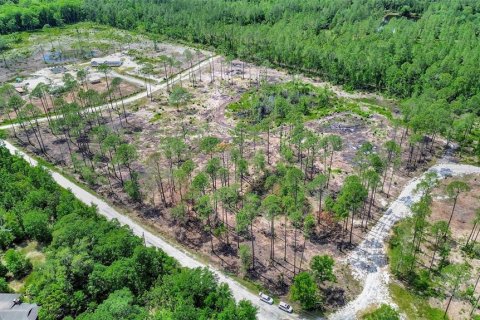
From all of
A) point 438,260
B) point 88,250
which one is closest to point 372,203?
point 438,260

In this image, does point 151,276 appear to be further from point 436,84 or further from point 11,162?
point 436,84

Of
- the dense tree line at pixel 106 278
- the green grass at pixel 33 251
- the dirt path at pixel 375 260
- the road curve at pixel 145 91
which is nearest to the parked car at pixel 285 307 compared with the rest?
the dirt path at pixel 375 260

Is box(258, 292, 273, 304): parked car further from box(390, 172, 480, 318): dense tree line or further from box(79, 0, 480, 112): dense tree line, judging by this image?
box(79, 0, 480, 112): dense tree line

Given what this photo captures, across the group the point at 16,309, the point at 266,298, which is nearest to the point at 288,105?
the point at 266,298

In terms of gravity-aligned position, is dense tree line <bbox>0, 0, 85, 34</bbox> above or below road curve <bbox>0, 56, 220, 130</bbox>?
above

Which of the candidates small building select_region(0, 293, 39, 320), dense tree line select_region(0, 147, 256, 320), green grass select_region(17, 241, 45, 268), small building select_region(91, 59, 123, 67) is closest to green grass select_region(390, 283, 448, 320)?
dense tree line select_region(0, 147, 256, 320)

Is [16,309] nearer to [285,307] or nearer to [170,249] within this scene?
[170,249]
